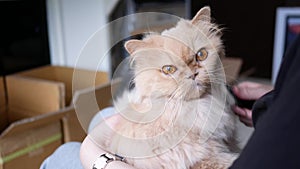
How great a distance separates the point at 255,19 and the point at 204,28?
2.83m

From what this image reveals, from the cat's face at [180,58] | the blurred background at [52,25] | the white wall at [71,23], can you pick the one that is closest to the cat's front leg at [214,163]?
the cat's face at [180,58]

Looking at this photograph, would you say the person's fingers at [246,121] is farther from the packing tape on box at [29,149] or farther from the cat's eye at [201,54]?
the packing tape on box at [29,149]

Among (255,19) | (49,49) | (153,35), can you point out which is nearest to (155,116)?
(153,35)

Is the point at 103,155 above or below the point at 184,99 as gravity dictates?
below

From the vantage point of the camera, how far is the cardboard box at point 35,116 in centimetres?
128

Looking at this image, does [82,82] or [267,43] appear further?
[267,43]

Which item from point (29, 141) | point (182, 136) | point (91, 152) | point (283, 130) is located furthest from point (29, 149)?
point (283, 130)

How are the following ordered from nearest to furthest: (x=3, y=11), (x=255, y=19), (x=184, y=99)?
1. (x=184, y=99)
2. (x=3, y=11)
3. (x=255, y=19)

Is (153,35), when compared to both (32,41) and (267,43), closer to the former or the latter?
(32,41)

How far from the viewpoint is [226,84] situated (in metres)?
0.70

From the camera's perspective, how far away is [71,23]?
215 cm

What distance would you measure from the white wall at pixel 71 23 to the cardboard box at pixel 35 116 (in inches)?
8.6

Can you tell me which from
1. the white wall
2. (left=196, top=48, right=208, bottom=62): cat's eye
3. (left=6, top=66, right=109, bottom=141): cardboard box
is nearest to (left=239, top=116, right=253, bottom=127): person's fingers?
(left=196, top=48, right=208, bottom=62): cat's eye

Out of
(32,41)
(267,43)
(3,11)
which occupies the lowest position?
(267,43)
